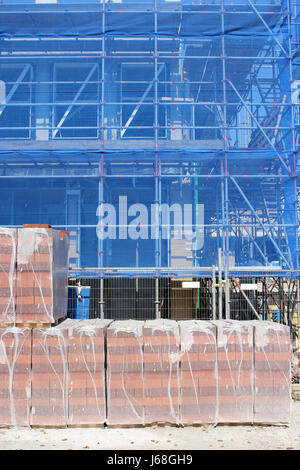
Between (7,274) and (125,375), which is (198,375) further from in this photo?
(7,274)

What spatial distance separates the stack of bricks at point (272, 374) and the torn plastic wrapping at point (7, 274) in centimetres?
326

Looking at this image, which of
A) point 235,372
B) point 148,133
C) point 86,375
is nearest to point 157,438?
point 86,375

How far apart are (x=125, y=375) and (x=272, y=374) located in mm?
1931

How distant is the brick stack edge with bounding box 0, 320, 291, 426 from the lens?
6047 millimetres

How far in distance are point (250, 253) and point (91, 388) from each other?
1224cm

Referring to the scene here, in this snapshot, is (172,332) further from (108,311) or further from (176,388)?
(108,311)

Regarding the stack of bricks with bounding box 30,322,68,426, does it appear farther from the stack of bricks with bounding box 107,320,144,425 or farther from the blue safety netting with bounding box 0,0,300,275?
the blue safety netting with bounding box 0,0,300,275

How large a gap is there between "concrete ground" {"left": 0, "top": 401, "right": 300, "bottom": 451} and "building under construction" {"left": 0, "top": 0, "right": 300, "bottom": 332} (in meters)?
7.85

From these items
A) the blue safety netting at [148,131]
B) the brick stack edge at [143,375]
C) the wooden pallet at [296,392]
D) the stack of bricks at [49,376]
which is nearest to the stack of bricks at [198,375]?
the brick stack edge at [143,375]

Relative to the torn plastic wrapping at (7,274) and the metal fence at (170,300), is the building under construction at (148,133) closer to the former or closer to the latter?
the metal fence at (170,300)

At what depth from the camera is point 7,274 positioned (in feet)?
20.4

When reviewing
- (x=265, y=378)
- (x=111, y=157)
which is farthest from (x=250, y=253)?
(x=265, y=378)

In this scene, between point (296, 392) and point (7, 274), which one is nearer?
point (7, 274)

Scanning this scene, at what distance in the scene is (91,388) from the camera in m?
6.09
